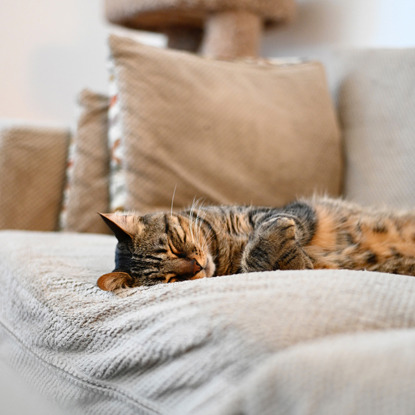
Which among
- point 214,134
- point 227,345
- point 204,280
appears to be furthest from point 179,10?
point 227,345

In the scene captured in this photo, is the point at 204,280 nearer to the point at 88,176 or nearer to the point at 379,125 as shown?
the point at 88,176

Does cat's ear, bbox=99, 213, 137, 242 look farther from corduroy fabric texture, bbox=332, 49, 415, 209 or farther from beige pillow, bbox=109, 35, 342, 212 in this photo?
corduroy fabric texture, bbox=332, 49, 415, 209

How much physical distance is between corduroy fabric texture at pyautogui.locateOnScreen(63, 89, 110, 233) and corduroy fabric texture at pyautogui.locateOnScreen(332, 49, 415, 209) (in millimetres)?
868

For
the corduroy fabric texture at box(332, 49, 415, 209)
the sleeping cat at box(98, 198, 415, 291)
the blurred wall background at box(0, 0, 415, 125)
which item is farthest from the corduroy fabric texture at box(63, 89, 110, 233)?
the blurred wall background at box(0, 0, 415, 125)

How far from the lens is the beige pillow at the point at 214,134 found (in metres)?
1.73

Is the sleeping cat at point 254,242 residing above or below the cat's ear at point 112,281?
above

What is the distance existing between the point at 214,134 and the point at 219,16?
88 cm

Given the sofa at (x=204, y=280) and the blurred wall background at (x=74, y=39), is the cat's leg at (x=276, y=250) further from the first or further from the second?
the blurred wall background at (x=74, y=39)

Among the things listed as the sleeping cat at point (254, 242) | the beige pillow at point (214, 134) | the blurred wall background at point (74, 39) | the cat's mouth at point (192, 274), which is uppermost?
the blurred wall background at point (74, 39)

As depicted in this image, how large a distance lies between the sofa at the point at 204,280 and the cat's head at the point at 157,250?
0.33 feet

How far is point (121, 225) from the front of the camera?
3.93ft

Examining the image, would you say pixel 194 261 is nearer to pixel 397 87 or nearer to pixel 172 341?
pixel 172 341

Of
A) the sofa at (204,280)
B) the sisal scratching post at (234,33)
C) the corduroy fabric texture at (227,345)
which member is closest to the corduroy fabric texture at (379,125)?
the sofa at (204,280)

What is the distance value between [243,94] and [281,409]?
4.68 feet
